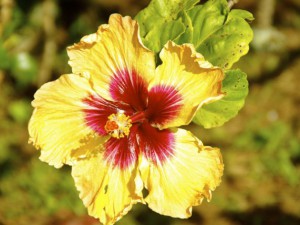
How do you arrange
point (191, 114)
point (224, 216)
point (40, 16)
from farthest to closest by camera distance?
point (40, 16), point (224, 216), point (191, 114)

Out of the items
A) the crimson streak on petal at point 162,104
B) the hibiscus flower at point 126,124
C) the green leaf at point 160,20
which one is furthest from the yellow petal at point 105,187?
the green leaf at point 160,20

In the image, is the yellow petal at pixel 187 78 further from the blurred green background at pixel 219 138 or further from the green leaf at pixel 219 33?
the blurred green background at pixel 219 138

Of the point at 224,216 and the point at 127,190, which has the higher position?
the point at 127,190

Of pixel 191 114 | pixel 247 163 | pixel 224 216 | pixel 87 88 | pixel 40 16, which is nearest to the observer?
pixel 191 114

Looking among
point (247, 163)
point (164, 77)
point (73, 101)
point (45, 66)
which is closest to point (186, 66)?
point (164, 77)

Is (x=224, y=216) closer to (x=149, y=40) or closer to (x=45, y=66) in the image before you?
(x=45, y=66)

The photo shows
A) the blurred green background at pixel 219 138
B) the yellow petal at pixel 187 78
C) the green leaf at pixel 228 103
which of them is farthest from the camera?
the blurred green background at pixel 219 138

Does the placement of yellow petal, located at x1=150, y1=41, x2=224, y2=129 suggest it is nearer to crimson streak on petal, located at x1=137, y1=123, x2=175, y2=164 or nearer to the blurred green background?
crimson streak on petal, located at x1=137, y1=123, x2=175, y2=164
